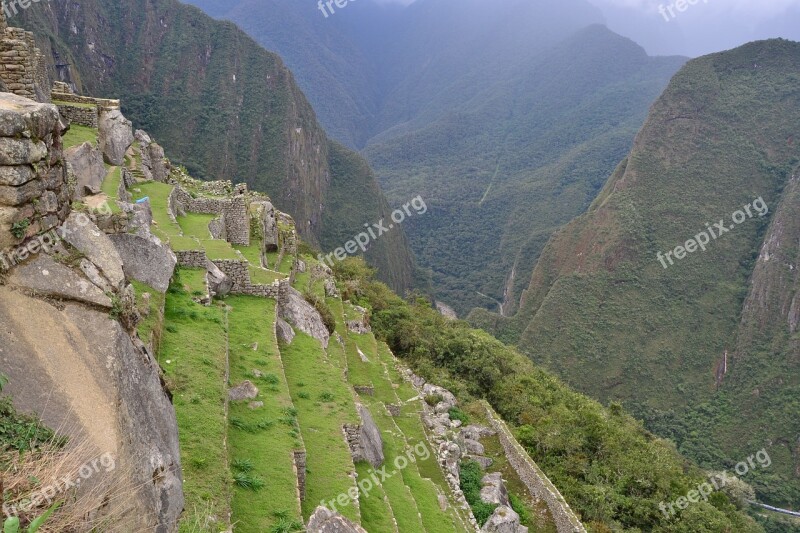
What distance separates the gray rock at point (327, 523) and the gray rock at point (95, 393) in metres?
2.70

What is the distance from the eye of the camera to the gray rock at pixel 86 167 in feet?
47.1

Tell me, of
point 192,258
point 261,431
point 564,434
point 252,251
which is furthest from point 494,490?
point 252,251

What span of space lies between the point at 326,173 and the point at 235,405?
157m

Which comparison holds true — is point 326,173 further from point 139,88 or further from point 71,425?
point 71,425

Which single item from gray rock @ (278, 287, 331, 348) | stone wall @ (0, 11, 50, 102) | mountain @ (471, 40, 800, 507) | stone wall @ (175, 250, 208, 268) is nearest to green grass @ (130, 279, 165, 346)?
stone wall @ (175, 250, 208, 268)

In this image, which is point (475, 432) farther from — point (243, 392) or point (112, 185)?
point (112, 185)

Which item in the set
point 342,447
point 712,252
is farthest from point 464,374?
point 712,252

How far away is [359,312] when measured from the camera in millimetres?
26016

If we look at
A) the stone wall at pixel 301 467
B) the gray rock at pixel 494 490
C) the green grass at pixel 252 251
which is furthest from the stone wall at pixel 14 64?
Result: the gray rock at pixel 494 490

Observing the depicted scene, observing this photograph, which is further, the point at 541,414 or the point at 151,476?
the point at 541,414

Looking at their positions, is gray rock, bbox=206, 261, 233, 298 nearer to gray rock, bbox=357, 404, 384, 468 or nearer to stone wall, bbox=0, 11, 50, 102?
gray rock, bbox=357, 404, 384, 468

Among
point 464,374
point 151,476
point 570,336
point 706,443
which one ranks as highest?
point 151,476

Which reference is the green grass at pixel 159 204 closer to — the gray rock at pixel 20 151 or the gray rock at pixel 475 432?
the gray rock at pixel 20 151

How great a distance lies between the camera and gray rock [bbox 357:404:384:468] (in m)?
13.1
